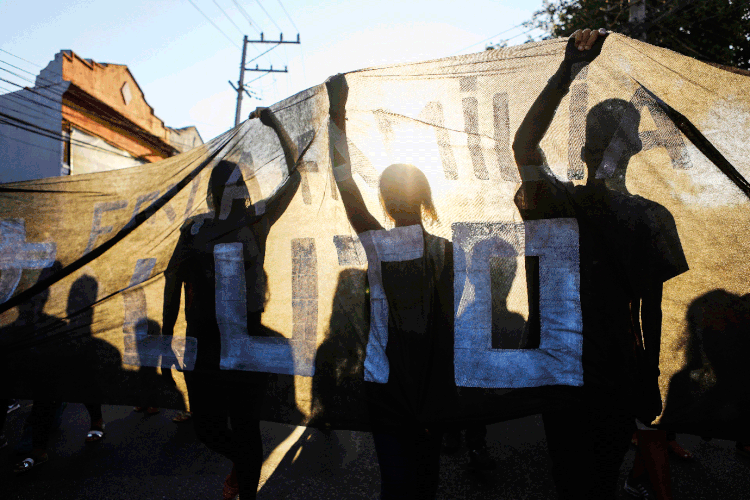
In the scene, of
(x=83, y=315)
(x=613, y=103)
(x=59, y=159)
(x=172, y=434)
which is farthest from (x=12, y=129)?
(x=613, y=103)

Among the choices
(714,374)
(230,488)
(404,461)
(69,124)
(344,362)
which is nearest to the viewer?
(714,374)

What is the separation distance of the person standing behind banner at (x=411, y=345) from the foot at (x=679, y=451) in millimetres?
2617

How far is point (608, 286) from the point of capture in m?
1.70

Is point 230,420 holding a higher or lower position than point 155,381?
lower

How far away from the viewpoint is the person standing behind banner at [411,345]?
178 cm

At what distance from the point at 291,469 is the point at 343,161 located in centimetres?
247

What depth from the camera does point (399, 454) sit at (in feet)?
5.85

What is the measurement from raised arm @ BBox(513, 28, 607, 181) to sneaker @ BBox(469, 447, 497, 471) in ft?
7.41

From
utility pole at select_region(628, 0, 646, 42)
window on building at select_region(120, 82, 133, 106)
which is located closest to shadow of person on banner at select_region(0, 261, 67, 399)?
utility pole at select_region(628, 0, 646, 42)

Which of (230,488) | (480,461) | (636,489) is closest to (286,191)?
(230,488)

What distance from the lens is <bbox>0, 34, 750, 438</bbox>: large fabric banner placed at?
5.58ft

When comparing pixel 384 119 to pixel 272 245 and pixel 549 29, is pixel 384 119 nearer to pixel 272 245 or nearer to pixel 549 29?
pixel 272 245

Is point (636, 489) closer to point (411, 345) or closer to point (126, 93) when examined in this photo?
point (411, 345)

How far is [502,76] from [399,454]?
5.64 ft
